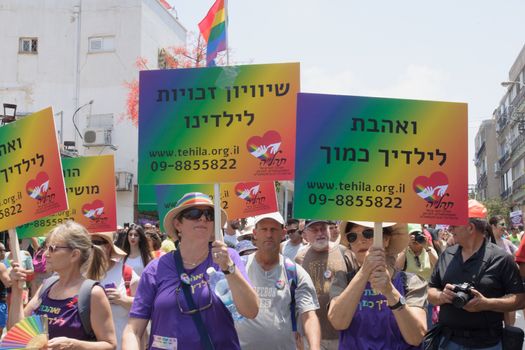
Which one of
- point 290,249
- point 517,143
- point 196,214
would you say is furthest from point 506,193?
point 196,214

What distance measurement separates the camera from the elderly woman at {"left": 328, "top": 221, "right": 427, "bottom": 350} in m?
3.96

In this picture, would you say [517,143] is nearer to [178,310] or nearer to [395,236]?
[395,236]

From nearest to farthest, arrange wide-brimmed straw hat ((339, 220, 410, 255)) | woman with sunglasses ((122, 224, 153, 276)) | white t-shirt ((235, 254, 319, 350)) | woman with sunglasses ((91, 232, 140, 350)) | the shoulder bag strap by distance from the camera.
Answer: the shoulder bag strap < wide-brimmed straw hat ((339, 220, 410, 255)) < white t-shirt ((235, 254, 319, 350)) < woman with sunglasses ((91, 232, 140, 350)) < woman with sunglasses ((122, 224, 153, 276))

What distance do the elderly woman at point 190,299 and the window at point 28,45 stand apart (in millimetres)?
33672

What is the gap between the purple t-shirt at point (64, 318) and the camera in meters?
4.12

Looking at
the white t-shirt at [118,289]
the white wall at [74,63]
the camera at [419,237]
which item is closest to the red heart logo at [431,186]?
the white t-shirt at [118,289]

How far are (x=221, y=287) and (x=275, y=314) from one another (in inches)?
40.5

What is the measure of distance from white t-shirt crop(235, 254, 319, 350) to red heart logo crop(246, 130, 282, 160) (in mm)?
929

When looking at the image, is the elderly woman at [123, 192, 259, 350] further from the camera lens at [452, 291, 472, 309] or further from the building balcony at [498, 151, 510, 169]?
the building balcony at [498, 151, 510, 169]

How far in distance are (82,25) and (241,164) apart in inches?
1268

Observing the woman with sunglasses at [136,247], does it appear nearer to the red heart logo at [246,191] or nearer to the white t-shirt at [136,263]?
the white t-shirt at [136,263]

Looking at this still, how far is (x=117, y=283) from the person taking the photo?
20.5 feet

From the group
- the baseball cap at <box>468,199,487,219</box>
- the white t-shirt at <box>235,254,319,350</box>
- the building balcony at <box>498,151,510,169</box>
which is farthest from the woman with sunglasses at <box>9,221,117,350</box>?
the building balcony at <box>498,151,510,169</box>

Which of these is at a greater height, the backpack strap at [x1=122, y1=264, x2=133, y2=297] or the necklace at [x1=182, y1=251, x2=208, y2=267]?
the necklace at [x1=182, y1=251, x2=208, y2=267]
